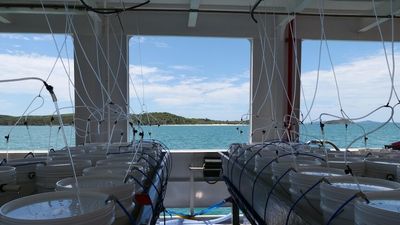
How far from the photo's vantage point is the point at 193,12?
11.3 ft

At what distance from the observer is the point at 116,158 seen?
4.79 feet

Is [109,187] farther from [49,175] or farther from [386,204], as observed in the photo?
[386,204]

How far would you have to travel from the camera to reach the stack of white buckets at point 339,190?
0.66m

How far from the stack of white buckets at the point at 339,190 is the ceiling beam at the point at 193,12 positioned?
2.11m

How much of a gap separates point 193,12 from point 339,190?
2.95 metres

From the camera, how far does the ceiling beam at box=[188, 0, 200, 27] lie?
3.28 metres

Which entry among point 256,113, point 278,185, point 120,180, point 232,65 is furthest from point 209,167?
point 232,65

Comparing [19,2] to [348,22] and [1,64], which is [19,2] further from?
[348,22]

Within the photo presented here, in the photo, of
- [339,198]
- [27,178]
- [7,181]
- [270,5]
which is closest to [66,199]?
[7,181]

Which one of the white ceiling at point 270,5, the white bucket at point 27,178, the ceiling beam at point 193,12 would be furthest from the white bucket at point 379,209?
the ceiling beam at point 193,12

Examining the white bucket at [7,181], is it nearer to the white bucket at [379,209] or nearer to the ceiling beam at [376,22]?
the white bucket at [379,209]

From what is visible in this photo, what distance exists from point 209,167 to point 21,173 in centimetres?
250

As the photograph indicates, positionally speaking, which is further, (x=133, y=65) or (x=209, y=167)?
(x=133, y=65)

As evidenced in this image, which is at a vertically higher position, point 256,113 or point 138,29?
point 138,29
